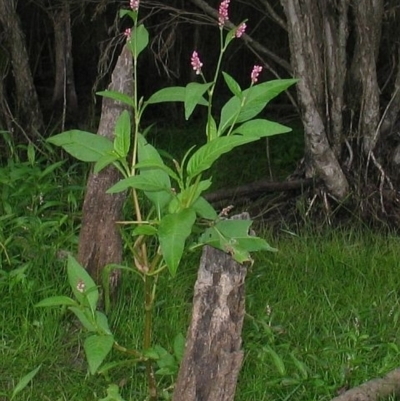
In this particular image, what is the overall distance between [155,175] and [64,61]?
13.1 feet

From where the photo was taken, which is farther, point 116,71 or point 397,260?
point 397,260

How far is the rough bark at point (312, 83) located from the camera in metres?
5.48

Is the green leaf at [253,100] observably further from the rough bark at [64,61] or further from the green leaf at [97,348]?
the rough bark at [64,61]

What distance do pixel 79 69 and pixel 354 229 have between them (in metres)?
3.40

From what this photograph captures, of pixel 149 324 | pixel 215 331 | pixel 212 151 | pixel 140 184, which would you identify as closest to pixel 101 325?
pixel 149 324

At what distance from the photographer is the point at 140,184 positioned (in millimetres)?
3189

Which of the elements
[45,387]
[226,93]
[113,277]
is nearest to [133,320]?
[113,277]

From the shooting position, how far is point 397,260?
5109 millimetres

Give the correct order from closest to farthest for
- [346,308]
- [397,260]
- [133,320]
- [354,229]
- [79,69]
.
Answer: [133,320], [346,308], [397,260], [354,229], [79,69]

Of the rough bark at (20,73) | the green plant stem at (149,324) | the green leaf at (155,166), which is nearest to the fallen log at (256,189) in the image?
the rough bark at (20,73)

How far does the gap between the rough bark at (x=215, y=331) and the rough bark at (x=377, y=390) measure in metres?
0.68

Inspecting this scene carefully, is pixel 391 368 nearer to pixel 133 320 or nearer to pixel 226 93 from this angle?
pixel 133 320

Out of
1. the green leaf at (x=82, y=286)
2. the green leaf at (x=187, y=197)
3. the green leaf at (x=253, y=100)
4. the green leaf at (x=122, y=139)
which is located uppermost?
the green leaf at (x=253, y=100)

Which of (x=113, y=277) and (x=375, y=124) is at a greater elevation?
(x=375, y=124)
